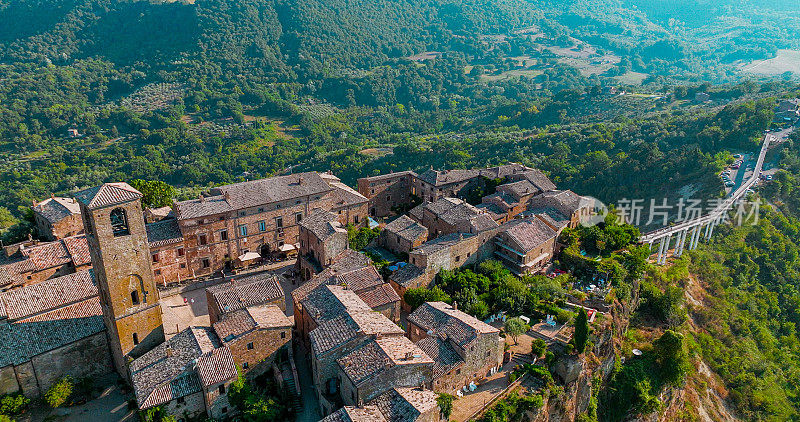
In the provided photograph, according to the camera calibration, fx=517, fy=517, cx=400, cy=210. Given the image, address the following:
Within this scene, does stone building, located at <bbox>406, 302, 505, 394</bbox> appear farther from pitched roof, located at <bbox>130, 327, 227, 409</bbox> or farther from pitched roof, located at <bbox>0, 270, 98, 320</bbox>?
pitched roof, located at <bbox>0, 270, 98, 320</bbox>

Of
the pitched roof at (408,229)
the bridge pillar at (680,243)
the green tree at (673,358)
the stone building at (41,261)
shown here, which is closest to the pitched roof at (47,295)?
the stone building at (41,261)

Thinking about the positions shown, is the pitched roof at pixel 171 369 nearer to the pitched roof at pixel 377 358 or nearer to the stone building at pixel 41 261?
the pitched roof at pixel 377 358

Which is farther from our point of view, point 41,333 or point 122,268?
point 41,333

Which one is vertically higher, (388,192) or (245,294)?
(245,294)

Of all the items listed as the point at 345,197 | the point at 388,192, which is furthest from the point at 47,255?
the point at 388,192

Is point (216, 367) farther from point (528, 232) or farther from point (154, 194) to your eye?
point (528, 232)

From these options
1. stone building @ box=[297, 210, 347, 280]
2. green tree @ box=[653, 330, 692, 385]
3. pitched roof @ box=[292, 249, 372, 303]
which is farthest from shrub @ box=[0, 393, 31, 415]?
green tree @ box=[653, 330, 692, 385]

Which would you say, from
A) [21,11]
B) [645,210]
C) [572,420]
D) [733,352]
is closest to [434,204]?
[572,420]
